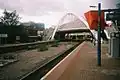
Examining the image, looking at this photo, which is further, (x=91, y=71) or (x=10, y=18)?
(x=10, y=18)

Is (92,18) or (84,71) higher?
(92,18)

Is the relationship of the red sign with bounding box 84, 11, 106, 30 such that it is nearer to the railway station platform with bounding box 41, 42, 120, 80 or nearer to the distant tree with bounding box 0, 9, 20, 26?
the railway station platform with bounding box 41, 42, 120, 80

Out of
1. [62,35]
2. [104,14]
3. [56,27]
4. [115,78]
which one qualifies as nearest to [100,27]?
[104,14]

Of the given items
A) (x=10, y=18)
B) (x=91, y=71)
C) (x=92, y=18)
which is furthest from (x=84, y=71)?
(x=10, y=18)

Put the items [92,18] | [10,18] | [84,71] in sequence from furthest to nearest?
[10,18] → [92,18] → [84,71]

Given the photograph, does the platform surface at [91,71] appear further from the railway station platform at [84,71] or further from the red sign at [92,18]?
the red sign at [92,18]

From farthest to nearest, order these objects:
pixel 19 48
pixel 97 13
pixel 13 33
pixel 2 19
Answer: pixel 2 19, pixel 13 33, pixel 19 48, pixel 97 13

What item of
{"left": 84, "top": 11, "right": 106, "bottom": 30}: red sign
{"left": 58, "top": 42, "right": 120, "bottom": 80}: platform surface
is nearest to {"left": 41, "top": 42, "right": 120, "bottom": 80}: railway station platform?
{"left": 58, "top": 42, "right": 120, "bottom": 80}: platform surface

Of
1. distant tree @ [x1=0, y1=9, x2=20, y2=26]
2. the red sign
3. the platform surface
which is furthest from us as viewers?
distant tree @ [x1=0, y1=9, x2=20, y2=26]

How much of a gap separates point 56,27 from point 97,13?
12770cm

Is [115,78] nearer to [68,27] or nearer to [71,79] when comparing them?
[71,79]

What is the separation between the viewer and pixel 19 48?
40.7m

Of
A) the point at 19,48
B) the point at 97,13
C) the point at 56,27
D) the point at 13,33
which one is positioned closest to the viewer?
the point at 97,13

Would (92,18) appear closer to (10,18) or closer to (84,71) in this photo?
(84,71)
